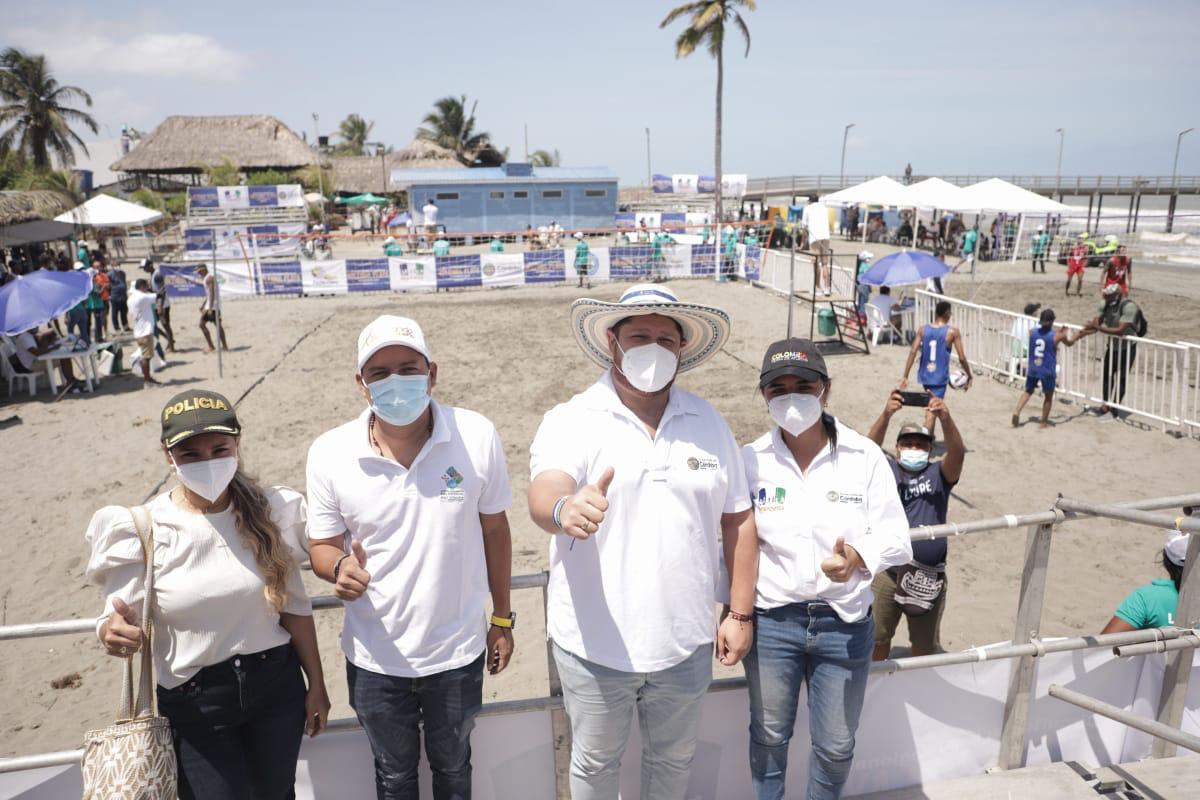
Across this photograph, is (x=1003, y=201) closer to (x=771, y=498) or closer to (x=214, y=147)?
(x=771, y=498)

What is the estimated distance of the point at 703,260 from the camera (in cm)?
2403

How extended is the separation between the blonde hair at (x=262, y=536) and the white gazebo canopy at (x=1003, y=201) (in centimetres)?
1522

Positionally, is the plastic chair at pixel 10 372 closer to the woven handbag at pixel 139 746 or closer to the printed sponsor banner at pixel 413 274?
the printed sponsor banner at pixel 413 274

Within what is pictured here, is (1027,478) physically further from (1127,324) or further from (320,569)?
(320,569)

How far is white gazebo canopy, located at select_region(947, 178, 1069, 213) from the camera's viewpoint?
46.7 feet

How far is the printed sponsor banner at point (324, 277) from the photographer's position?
2197cm

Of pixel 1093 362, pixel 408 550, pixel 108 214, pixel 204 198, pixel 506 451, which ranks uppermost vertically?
pixel 204 198

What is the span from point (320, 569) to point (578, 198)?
39363 millimetres

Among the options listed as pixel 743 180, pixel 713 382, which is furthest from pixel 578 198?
pixel 713 382

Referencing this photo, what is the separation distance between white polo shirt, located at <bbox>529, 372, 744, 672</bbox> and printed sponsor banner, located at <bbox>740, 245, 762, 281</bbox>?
67.4 feet

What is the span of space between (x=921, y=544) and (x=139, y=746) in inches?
132

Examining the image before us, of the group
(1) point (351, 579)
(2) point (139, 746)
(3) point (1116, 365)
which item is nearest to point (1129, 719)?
(1) point (351, 579)

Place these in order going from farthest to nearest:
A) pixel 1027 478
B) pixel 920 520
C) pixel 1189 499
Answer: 1. pixel 1027 478
2. pixel 920 520
3. pixel 1189 499

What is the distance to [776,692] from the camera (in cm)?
244
